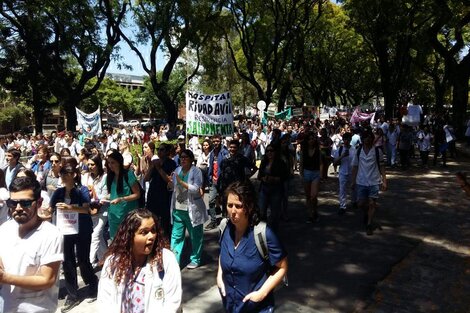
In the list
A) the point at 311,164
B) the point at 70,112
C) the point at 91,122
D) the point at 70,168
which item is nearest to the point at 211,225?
the point at 311,164

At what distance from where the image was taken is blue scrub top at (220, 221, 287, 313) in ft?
9.32

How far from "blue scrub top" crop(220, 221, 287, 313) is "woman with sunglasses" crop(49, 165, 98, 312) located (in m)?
2.33

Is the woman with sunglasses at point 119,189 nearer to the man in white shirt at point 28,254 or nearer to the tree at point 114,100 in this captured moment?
the man in white shirt at point 28,254

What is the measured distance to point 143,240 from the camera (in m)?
2.41

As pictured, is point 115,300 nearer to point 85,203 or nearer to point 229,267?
point 229,267

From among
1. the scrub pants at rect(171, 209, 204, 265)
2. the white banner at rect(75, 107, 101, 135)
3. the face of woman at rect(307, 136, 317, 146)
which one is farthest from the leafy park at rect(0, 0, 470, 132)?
the scrub pants at rect(171, 209, 204, 265)

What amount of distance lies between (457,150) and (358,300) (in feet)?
46.4

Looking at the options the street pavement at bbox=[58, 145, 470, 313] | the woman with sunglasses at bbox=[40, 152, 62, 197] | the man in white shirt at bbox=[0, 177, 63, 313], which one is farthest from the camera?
the woman with sunglasses at bbox=[40, 152, 62, 197]

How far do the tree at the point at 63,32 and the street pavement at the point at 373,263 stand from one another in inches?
654

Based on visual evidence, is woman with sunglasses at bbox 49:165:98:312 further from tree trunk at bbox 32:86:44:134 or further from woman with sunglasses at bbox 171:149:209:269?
tree trunk at bbox 32:86:44:134

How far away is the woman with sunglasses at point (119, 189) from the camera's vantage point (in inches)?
196

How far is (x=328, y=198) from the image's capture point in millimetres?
9703

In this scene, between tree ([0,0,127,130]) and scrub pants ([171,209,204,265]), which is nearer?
scrub pants ([171,209,204,265])

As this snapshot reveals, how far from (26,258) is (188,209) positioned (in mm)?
3092
